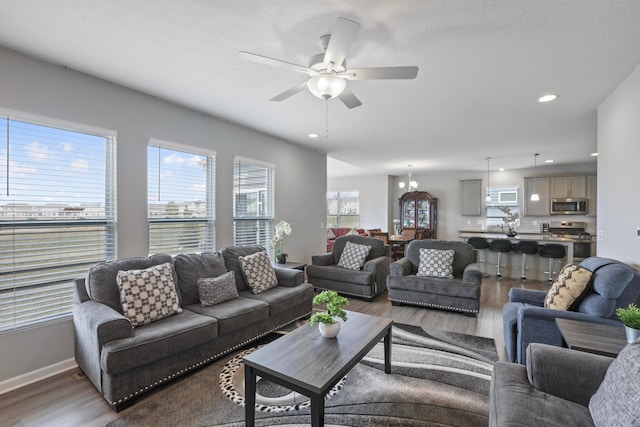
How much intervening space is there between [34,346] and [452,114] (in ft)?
16.2

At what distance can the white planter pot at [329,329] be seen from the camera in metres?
2.16

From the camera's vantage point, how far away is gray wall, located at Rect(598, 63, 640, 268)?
101 inches

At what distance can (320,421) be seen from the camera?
1563 millimetres

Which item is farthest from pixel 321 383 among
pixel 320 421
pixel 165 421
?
pixel 165 421

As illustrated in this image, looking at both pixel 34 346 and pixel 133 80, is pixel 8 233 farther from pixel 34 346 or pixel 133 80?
pixel 133 80

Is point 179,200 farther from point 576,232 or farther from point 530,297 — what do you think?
point 576,232

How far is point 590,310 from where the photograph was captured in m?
2.27

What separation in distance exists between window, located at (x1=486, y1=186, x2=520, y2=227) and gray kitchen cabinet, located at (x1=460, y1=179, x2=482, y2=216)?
28 centimetres

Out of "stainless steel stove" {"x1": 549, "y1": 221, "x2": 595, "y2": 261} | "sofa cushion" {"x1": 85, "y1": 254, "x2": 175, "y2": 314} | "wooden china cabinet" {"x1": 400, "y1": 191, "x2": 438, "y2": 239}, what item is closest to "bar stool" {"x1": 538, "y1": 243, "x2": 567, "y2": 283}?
"stainless steel stove" {"x1": 549, "y1": 221, "x2": 595, "y2": 261}

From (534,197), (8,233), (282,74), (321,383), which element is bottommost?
(321,383)

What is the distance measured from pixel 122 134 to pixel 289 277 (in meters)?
2.42

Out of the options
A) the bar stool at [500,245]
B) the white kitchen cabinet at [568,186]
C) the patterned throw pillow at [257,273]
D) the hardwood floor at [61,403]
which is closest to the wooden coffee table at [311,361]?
the hardwood floor at [61,403]

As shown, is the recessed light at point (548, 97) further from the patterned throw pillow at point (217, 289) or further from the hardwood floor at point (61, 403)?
the patterned throw pillow at point (217, 289)

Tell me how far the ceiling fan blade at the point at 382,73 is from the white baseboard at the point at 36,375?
337 centimetres
